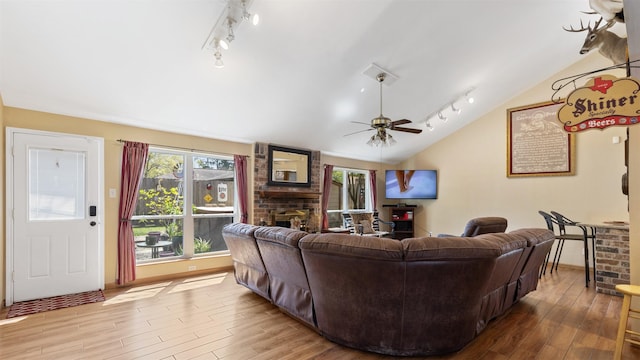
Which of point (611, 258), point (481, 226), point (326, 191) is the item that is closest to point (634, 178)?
point (481, 226)

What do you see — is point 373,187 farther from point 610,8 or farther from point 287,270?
point 610,8

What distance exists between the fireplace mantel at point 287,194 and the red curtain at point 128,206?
6.63 ft

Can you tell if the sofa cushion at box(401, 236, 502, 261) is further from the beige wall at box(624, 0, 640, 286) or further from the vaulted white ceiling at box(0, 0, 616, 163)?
the vaulted white ceiling at box(0, 0, 616, 163)

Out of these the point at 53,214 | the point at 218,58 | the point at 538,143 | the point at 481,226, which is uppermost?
the point at 218,58

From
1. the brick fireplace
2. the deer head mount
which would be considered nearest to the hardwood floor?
the brick fireplace

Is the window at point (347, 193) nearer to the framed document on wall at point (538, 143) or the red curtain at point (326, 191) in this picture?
the red curtain at point (326, 191)

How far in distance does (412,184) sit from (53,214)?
683 centimetres

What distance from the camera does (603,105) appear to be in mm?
2133

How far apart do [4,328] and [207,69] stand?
10.9 feet

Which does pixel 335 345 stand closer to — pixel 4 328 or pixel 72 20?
pixel 4 328

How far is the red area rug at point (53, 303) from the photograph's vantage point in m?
3.25

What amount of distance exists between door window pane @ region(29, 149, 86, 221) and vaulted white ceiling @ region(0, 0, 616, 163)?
596 mm

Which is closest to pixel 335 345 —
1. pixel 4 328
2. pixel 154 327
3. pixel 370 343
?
pixel 370 343

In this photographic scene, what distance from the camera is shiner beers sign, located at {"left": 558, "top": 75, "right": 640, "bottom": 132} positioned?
6.70ft
